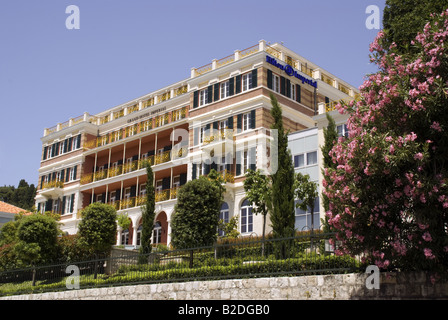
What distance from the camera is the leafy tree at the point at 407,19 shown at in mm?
13570

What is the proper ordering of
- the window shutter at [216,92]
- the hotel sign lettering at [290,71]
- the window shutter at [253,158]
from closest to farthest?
the window shutter at [253,158]
the hotel sign lettering at [290,71]
the window shutter at [216,92]

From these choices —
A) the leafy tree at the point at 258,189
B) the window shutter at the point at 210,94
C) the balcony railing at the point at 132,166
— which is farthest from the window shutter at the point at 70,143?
the leafy tree at the point at 258,189

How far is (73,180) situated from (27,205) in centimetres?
3931

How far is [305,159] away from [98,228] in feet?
40.4

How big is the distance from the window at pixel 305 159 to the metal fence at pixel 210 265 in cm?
1302

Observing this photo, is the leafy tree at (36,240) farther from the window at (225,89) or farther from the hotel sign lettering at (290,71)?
the hotel sign lettering at (290,71)

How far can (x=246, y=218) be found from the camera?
31281 mm

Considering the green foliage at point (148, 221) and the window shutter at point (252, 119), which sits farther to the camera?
the window shutter at point (252, 119)

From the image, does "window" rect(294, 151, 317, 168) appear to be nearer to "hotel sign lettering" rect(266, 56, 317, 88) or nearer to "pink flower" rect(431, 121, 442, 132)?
"hotel sign lettering" rect(266, 56, 317, 88)

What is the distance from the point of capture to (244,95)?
33.2m

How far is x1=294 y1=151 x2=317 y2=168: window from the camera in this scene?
1173 inches

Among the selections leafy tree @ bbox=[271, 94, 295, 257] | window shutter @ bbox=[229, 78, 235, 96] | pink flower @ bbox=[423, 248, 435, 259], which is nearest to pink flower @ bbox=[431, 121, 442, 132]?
pink flower @ bbox=[423, 248, 435, 259]
